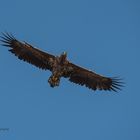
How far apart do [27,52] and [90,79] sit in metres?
3.90

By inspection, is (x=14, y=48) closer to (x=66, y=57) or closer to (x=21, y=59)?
(x=21, y=59)

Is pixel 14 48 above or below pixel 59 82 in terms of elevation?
above

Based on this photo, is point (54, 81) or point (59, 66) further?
point (59, 66)

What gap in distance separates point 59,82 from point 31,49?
130 inches

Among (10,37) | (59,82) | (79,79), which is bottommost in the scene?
(59,82)

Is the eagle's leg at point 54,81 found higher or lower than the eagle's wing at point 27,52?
lower

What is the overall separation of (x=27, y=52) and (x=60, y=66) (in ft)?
7.99

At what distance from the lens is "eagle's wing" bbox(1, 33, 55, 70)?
63.2ft

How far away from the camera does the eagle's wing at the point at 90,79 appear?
19.4 meters

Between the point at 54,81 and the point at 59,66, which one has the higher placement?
the point at 59,66

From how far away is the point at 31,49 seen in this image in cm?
1961

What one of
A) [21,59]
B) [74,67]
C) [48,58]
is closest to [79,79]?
[74,67]

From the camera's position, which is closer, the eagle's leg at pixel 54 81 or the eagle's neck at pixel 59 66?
the eagle's leg at pixel 54 81

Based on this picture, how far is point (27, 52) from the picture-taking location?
19656 millimetres
